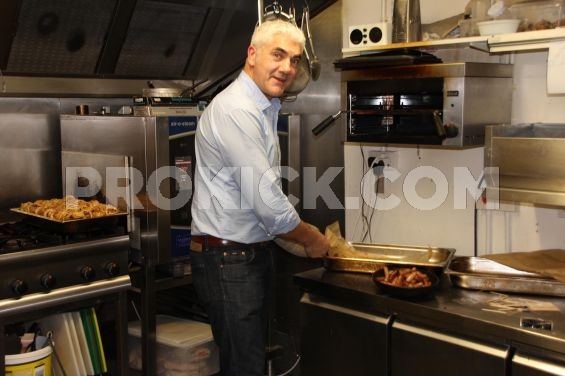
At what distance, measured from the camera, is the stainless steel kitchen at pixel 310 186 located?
2.12m

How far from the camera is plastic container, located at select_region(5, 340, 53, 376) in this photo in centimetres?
222

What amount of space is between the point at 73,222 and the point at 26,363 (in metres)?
0.52

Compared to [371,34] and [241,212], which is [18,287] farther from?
[371,34]

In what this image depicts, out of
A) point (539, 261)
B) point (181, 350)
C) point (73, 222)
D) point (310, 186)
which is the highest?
point (310, 186)

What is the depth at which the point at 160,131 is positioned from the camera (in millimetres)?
2549

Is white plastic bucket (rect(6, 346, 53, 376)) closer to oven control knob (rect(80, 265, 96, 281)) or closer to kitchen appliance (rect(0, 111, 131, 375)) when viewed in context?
kitchen appliance (rect(0, 111, 131, 375))

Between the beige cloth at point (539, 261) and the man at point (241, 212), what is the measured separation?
0.79m

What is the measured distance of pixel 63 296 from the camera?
2277 mm

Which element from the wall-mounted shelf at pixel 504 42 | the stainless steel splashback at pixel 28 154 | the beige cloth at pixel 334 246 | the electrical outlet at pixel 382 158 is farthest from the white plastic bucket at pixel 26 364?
the wall-mounted shelf at pixel 504 42

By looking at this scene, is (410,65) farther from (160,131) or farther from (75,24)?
(75,24)

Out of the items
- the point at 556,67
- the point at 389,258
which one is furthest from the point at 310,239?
the point at 556,67

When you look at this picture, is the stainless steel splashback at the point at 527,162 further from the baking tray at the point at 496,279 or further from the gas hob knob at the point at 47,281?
the gas hob knob at the point at 47,281

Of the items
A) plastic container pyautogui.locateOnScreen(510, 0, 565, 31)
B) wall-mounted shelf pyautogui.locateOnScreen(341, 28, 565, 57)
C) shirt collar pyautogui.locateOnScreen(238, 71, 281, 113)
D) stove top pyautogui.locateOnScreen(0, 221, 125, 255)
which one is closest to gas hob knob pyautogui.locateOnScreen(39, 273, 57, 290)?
stove top pyautogui.locateOnScreen(0, 221, 125, 255)

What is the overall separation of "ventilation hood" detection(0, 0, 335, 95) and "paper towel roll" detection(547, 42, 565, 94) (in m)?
1.28
